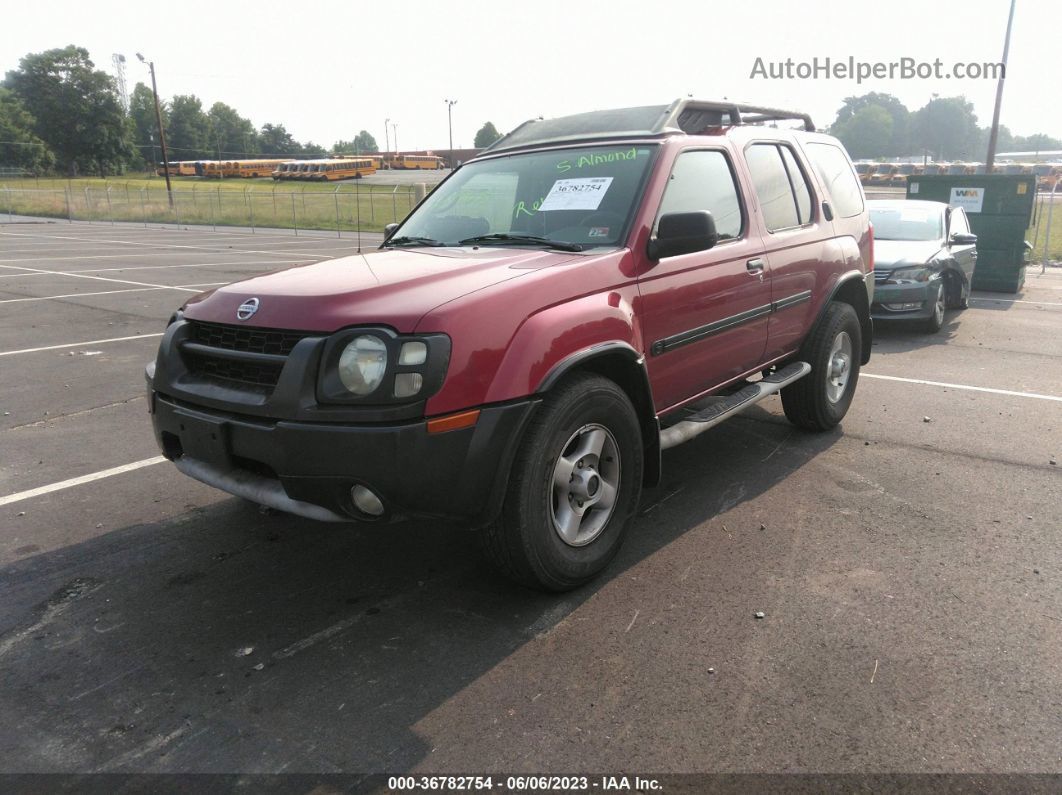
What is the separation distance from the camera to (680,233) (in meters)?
3.65

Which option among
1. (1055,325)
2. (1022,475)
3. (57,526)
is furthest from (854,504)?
(1055,325)

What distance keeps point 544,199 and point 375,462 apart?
1.92 metres

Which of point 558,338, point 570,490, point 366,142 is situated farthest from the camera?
point 366,142

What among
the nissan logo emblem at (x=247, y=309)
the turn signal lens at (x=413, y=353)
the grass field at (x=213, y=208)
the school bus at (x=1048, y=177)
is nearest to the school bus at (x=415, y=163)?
the grass field at (x=213, y=208)

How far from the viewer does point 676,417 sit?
4480 mm

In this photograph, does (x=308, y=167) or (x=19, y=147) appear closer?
(x=308, y=167)

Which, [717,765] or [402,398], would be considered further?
[402,398]

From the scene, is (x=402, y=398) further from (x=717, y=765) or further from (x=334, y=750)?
(x=717, y=765)

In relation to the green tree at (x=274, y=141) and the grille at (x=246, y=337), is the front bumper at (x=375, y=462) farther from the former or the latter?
the green tree at (x=274, y=141)

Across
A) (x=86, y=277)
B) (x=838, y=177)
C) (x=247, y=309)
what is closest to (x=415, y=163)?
(x=86, y=277)

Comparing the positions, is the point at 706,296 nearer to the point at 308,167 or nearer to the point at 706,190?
the point at 706,190

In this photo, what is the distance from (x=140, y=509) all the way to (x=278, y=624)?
1.65 m

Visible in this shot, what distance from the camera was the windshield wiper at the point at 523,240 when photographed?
3.72 meters

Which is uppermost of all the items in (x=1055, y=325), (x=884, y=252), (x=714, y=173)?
(x=714, y=173)
